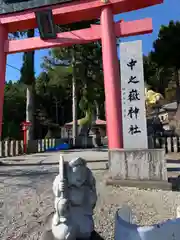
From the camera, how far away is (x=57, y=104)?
30500 millimetres

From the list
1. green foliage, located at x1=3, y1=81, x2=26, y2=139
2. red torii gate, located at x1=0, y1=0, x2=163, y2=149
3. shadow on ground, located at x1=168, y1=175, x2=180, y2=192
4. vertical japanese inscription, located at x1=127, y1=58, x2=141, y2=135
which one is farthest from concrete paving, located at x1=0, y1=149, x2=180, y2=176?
green foliage, located at x1=3, y1=81, x2=26, y2=139

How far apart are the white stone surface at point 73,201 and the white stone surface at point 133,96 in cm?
273

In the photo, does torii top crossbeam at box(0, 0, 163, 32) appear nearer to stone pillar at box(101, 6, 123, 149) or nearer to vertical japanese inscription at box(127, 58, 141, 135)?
stone pillar at box(101, 6, 123, 149)

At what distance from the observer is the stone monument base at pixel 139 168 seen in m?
4.29

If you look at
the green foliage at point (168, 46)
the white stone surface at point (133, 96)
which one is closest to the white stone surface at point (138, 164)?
the white stone surface at point (133, 96)

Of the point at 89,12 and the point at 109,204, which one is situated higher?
the point at 89,12

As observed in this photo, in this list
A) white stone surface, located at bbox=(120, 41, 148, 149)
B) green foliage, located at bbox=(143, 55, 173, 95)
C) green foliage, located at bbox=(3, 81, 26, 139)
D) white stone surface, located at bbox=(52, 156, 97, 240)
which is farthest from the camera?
green foliage, located at bbox=(3, 81, 26, 139)

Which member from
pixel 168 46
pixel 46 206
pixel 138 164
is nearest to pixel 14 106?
pixel 168 46

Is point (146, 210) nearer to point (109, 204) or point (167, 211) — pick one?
point (167, 211)

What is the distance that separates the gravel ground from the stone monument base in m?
0.17

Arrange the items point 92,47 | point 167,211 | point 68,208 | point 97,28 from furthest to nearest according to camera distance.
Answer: point 92,47 < point 97,28 < point 167,211 < point 68,208

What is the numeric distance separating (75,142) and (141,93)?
503 inches

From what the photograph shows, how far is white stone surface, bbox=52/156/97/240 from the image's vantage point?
6.39 ft

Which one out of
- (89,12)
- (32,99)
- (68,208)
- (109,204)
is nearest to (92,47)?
(32,99)
